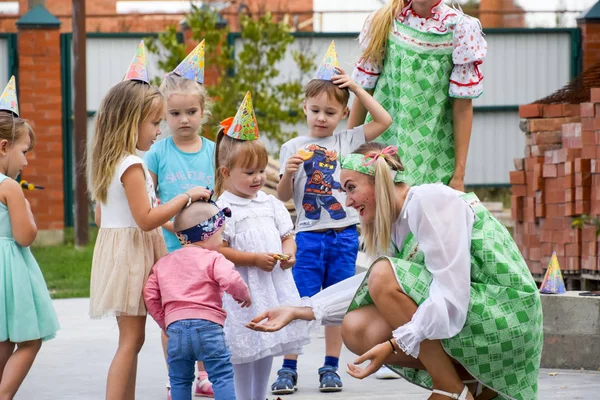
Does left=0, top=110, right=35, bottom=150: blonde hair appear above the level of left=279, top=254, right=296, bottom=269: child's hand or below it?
above

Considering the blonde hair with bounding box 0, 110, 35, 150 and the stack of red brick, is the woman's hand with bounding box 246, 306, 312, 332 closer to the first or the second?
the blonde hair with bounding box 0, 110, 35, 150

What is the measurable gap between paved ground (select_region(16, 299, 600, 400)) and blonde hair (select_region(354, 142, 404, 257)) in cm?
95

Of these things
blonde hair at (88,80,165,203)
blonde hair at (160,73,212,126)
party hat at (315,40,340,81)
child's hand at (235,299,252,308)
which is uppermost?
party hat at (315,40,340,81)

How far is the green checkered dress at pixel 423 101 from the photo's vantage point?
4730 mm

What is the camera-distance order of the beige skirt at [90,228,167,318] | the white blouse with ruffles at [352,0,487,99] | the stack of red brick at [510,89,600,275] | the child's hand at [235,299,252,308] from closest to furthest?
the child's hand at [235,299,252,308]
the beige skirt at [90,228,167,318]
the white blouse with ruffles at [352,0,487,99]
the stack of red brick at [510,89,600,275]

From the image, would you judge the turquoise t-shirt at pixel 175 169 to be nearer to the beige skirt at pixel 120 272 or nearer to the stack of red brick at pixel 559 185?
the beige skirt at pixel 120 272

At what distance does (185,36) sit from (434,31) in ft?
30.7

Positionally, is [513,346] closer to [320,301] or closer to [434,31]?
[320,301]

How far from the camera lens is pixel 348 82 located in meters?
4.73

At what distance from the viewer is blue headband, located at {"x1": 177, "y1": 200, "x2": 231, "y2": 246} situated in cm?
411

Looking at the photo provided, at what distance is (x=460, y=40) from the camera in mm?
4652

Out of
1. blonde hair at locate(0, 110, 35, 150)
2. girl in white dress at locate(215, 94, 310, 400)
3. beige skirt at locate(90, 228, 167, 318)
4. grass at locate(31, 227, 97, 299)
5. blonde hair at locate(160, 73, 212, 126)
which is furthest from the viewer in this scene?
grass at locate(31, 227, 97, 299)

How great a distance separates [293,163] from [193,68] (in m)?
0.64

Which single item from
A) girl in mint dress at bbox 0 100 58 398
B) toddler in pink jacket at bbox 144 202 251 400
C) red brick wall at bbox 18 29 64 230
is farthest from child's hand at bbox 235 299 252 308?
red brick wall at bbox 18 29 64 230
